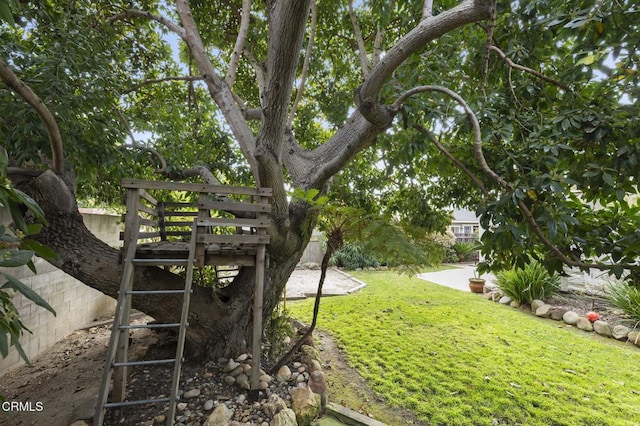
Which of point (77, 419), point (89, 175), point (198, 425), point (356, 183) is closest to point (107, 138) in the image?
point (89, 175)

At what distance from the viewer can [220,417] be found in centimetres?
230

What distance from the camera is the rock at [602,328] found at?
493cm

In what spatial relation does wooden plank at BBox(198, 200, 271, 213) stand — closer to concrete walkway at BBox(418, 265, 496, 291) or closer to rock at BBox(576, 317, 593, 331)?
rock at BBox(576, 317, 593, 331)

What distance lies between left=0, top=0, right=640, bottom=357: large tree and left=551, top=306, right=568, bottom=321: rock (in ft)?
12.4

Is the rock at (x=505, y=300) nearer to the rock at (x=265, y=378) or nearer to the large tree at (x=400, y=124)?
the large tree at (x=400, y=124)

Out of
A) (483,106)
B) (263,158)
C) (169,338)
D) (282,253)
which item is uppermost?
(483,106)

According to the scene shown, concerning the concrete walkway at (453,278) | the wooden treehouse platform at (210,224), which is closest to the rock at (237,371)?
the wooden treehouse platform at (210,224)

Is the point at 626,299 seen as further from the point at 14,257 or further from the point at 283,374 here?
the point at 14,257

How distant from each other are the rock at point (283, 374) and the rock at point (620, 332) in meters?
5.39

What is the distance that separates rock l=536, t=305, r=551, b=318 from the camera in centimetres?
586

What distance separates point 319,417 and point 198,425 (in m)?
1.07

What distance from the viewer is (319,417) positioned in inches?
109

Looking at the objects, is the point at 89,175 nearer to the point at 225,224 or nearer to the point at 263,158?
the point at 225,224

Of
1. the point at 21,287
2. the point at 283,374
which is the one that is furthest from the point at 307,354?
the point at 21,287
